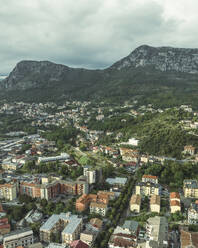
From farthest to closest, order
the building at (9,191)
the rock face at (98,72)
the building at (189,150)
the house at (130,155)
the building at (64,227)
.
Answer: the rock face at (98,72) < the house at (130,155) < the building at (189,150) < the building at (9,191) < the building at (64,227)

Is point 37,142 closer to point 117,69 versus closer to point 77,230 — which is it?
point 77,230

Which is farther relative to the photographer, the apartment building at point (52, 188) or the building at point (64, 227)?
the apartment building at point (52, 188)

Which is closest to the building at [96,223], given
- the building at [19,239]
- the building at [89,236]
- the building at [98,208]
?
the building at [89,236]

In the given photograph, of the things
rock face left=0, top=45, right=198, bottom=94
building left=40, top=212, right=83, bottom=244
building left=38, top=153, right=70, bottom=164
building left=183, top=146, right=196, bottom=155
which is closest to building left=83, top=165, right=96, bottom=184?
building left=40, top=212, right=83, bottom=244

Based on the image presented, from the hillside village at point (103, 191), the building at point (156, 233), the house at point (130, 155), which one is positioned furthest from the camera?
the house at point (130, 155)

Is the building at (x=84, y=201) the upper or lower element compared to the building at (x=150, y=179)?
lower

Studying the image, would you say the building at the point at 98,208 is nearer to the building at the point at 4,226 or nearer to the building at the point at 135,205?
the building at the point at 135,205

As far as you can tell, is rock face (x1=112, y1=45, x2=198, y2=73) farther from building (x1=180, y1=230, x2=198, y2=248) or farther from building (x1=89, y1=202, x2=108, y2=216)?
building (x1=180, y1=230, x2=198, y2=248)
